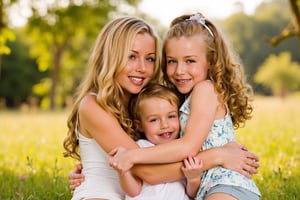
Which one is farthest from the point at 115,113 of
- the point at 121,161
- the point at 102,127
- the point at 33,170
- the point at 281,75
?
the point at 281,75

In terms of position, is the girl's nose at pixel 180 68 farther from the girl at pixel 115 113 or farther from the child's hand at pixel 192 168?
the child's hand at pixel 192 168

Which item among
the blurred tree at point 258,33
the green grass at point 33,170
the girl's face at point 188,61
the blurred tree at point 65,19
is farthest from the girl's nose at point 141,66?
the blurred tree at point 258,33

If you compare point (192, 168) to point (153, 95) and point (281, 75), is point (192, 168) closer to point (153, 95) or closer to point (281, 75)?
point (153, 95)

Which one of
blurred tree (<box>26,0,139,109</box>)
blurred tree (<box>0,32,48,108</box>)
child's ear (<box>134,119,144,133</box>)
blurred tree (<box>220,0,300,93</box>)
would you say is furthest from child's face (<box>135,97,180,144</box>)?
blurred tree (<box>220,0,300,93</box>)

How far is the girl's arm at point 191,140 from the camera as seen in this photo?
3199mm

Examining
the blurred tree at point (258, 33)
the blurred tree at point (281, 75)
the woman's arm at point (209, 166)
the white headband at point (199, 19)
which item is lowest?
the blurred tree at point (281, 75)

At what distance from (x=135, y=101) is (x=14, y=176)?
2.00 metres

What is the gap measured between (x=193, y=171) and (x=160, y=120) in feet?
1.71

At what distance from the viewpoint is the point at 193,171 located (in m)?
3.26

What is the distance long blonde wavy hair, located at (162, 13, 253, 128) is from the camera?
368 cm

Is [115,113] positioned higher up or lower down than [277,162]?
higher up

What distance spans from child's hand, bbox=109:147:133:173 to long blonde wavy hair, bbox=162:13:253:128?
2.90ft

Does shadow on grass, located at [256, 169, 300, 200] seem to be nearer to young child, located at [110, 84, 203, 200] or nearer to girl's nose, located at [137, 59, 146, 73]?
young child, located at [110, 84, 203, 200]

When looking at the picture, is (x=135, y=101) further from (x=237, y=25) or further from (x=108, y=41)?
(x=237, y=25)
